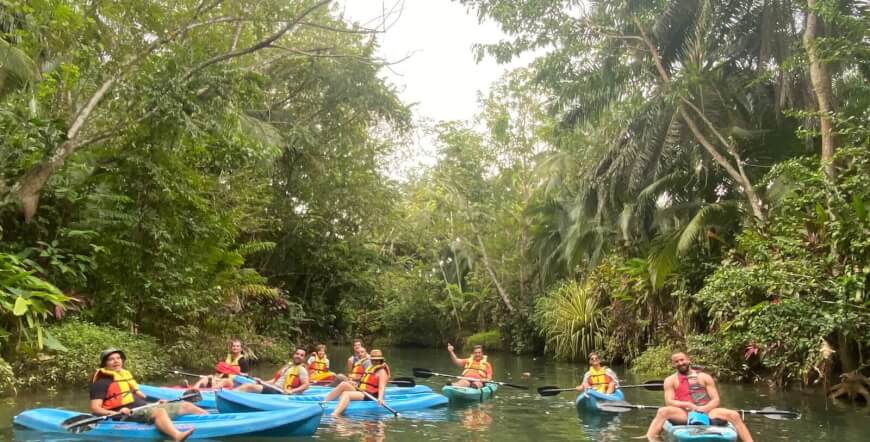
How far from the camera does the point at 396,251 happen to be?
110 feet

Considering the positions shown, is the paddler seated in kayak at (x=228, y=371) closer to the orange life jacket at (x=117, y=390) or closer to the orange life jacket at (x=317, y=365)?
the orange life jacket at (x=317, y=365)

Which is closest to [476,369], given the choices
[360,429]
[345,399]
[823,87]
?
[345,399]

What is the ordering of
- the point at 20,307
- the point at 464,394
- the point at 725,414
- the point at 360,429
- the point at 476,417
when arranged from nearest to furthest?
1. the point at 725,414
2. the point at 360,429
3. the point at 20,307
4. the point at 476,417
5. the point at 464,394

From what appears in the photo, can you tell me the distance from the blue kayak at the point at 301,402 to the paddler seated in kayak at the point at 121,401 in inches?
25.1

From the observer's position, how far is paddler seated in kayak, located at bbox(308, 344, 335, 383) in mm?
12758

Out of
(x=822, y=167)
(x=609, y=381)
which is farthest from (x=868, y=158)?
(x=609, y=381)

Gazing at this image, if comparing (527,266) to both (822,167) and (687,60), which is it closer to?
(687,60)

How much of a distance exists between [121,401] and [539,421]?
5891 mm

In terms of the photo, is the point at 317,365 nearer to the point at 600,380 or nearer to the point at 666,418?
the point at 600,380

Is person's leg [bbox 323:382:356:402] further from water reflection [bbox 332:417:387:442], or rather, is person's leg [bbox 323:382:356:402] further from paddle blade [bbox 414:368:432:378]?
paddle blade [bbox 414:368:432:378]

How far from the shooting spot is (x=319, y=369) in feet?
42.3

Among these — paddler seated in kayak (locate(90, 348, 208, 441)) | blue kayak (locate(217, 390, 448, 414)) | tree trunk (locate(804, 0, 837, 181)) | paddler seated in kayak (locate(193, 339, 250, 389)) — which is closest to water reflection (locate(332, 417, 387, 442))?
blue kayak (locate(217, 390, 448, 414))

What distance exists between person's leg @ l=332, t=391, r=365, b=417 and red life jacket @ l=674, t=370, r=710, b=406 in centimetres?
443

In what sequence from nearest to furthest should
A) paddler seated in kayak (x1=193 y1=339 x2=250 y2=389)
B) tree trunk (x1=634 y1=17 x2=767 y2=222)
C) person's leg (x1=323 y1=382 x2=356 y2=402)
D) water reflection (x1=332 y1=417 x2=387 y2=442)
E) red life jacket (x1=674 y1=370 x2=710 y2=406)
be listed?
red life jacket (x1=674 y1=370 x2=710 y2=406) → water reflection (x1=332 y1=417 x2=387 y2=442) → person's leg (x1=323 y1=382 x2=356 y2=402) → paddler seated in kayak (x1=193 y1=339 x2=250 y2=389) → tree trunk (x1=634 y1=17 x2=767 y2=222)
